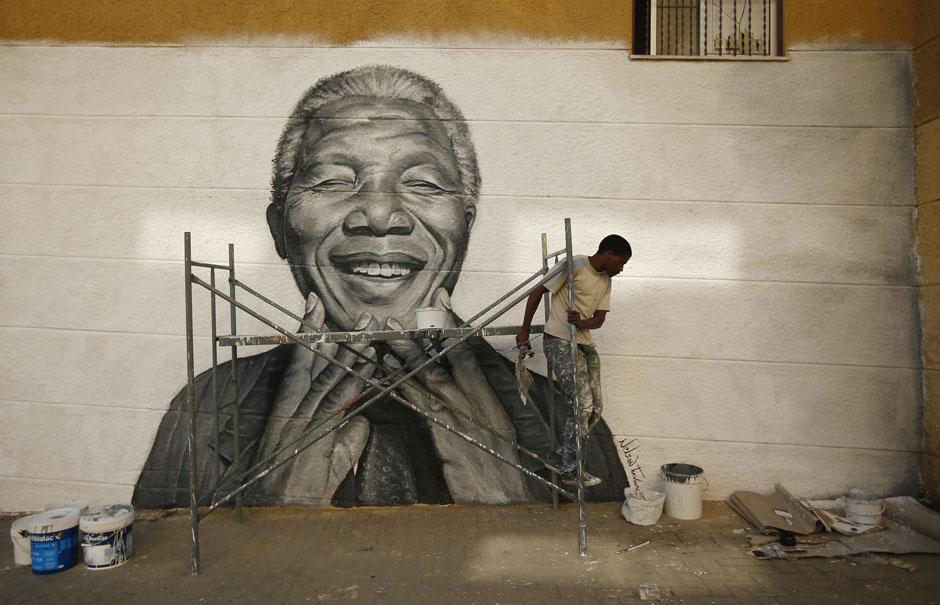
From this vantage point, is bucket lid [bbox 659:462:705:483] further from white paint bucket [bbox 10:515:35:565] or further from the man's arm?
white paint bucket [bbox 10:515:35:565]

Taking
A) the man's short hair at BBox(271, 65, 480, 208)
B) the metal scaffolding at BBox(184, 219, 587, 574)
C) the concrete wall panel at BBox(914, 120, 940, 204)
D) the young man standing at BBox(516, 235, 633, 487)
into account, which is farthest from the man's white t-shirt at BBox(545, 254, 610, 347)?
the concrete wall panel at BBox(914, 120, 940, 204)

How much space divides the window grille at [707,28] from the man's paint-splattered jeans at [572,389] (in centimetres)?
232

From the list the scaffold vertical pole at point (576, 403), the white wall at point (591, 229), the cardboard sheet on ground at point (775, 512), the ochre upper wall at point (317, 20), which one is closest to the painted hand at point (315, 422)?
the white wall at point (591, 229)

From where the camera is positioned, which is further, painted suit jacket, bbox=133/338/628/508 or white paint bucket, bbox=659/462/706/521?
painted suit jacket, bbox=133/338/628/508

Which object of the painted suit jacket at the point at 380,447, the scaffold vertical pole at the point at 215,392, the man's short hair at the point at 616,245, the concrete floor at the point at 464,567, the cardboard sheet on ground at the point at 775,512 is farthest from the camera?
the painted suit jacket at the point at 380,447

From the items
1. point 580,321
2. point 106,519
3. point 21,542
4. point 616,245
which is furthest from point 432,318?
point 21,542

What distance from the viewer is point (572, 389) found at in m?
3.34

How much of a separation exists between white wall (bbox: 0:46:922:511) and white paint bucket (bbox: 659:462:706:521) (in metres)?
0.23

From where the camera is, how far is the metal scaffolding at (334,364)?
3.11 m

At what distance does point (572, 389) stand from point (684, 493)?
114 cm

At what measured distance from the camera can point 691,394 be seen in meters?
3.98

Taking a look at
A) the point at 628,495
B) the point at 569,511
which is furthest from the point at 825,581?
the point at 569,511

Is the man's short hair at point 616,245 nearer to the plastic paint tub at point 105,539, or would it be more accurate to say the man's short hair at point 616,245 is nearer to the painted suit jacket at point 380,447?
the painted suit jacket at point 380,447

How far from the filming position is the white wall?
3949 mm
